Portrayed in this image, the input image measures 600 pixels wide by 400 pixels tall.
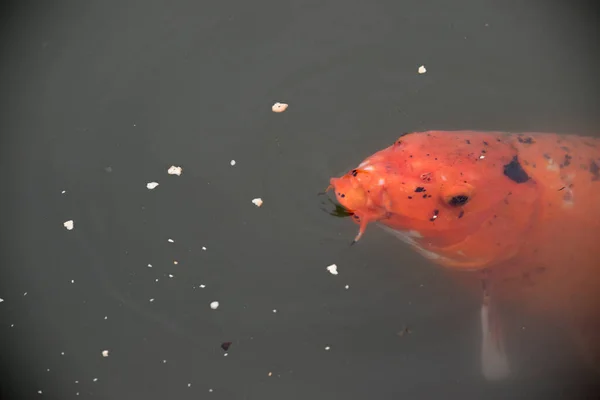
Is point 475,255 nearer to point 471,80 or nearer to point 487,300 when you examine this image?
point 487,300

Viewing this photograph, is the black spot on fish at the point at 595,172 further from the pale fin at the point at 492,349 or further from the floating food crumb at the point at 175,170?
the floating food crumb at the point at 175,170

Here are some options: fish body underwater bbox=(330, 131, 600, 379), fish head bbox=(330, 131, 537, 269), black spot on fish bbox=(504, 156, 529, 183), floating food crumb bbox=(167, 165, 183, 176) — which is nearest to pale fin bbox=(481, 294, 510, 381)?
fish body underwater bbox=(330, 131, 600, 379)

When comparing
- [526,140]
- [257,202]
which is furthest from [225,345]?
[526,140]

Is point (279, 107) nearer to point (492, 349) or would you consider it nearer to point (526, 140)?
point (526, 140)

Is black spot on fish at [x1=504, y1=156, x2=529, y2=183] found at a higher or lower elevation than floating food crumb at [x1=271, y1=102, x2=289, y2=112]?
higher

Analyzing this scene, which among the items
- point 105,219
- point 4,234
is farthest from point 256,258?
point 4,234

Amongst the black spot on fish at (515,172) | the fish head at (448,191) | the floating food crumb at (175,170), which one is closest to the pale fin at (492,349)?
the fish head at (448,191)

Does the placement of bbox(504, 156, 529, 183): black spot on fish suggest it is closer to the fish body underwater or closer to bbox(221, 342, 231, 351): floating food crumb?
the fish body underwater
